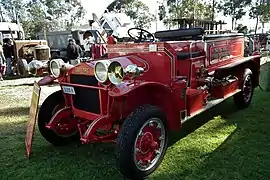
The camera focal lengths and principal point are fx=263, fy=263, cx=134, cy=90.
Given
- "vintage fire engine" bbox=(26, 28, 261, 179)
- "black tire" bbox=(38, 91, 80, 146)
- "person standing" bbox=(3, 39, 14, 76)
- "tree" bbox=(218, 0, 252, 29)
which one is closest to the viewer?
"vintage fire engine" bbox=(26, 28, 261, 179)

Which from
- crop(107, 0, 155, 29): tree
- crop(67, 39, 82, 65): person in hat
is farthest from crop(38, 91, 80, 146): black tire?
crop(107, 0, 155, 29): tree

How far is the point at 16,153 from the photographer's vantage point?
3.23 meters

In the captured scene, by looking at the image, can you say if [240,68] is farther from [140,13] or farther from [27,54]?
[140,13]

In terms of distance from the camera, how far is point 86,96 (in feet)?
9.41

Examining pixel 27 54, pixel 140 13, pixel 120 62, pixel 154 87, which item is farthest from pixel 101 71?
pixel 140 13

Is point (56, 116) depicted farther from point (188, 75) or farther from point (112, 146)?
point (188, 75)

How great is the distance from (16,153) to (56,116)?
728 millimetres

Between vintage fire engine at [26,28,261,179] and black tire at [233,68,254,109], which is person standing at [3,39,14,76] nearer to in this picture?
vintage fire engine at [26,28,261,179]

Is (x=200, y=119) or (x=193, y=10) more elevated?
(x=193, y=10)

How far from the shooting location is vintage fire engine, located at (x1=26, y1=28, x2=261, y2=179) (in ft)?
8.00

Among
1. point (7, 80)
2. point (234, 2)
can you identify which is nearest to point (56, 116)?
point (7, 80)

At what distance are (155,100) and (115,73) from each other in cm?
71

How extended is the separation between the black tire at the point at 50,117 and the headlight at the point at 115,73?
1198mm

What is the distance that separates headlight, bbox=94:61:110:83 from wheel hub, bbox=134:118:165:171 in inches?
23.4
